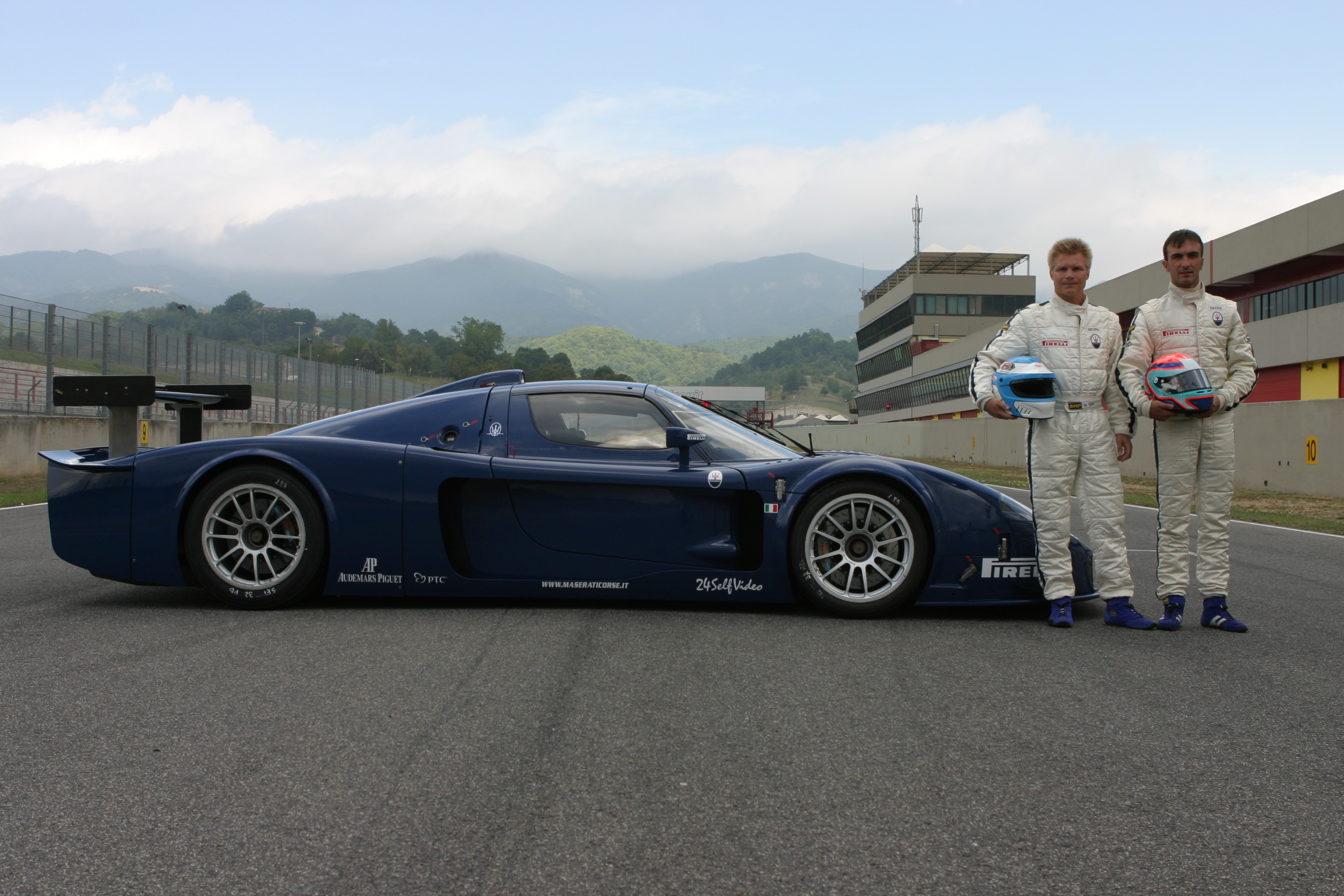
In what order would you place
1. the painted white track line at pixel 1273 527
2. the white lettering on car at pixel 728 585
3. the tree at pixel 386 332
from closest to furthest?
the white lettering on car at pixel 728 585 < the painted white track line at pixel 1273 527 < the tree at pixel 386 332

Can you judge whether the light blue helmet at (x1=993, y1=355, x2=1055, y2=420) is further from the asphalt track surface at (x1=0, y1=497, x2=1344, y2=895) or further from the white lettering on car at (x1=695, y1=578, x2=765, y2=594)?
the white lettering on car at (x1=695, y1=578, x2=765, y2=594)

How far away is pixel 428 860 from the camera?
212 cm

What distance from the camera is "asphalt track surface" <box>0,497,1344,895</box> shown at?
211 centimetres

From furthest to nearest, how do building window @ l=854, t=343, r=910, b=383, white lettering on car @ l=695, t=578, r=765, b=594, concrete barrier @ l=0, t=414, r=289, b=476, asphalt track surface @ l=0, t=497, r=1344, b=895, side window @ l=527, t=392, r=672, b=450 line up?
building window @ l=854, t=343, r=910, b=383
concrete barrier @ l=0, t=414, r=289, b=476
side window @ l=527, t=392, r=672, b=450
white lettering on car @ l=695, t=578, r=765, b=594
asphalt track surface @ l=0, t=497, r=1344, b=895

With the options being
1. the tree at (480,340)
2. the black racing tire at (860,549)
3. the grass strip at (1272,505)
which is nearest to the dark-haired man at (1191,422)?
the black racing tire at (860,549)

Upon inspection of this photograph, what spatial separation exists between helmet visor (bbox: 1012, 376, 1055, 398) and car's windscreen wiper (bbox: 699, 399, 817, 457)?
1057 mm

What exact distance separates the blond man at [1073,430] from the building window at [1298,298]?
29.2m

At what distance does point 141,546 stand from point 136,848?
3255 millimetres

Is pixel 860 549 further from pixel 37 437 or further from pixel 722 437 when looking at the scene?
pixel 37 437

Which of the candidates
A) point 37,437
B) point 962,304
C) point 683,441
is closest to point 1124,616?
point 683,441

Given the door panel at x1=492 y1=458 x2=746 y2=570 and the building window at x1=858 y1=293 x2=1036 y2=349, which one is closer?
the door panel at x1=492 y1=458 x2=746 y2=570

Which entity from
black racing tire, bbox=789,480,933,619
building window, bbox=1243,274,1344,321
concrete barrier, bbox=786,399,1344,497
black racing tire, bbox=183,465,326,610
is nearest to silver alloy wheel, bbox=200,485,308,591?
black racing tire, bbox=183,465,326,610

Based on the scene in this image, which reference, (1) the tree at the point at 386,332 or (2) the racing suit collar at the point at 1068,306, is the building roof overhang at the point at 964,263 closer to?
(2) the racing suit collar at the point at 1068,306

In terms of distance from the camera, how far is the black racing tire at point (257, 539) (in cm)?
493
